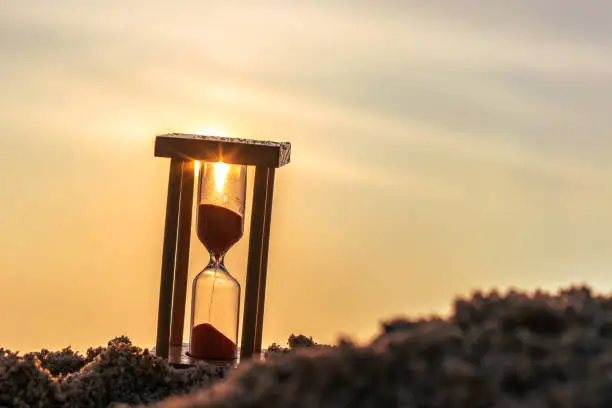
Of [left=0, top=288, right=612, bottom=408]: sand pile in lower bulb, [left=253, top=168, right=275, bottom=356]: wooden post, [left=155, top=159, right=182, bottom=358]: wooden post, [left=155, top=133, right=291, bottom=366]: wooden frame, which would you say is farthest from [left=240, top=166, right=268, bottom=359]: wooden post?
[left=0, top=288, right=612, bottom=408]: sand pile in lower bulb

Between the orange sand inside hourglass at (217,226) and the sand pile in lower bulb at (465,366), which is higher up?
the orange sand inside hourglass at (217,226)

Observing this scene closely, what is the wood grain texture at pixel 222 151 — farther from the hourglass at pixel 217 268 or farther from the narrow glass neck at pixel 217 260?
the narrow glass neck at pixel 217 260

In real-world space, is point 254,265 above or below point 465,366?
above

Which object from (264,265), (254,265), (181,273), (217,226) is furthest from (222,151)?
(181,273)

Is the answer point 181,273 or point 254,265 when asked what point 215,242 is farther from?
point 181,273

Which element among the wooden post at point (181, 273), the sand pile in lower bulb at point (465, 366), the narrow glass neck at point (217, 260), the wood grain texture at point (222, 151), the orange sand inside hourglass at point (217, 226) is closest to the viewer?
the sand pile in lower bulb at point (465, 366)

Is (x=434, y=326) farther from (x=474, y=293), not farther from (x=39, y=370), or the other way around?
(x=39, y=370)

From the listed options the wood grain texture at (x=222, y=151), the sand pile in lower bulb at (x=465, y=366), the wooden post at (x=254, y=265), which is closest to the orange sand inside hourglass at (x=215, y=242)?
the wooden post at (x=254, y=265)
